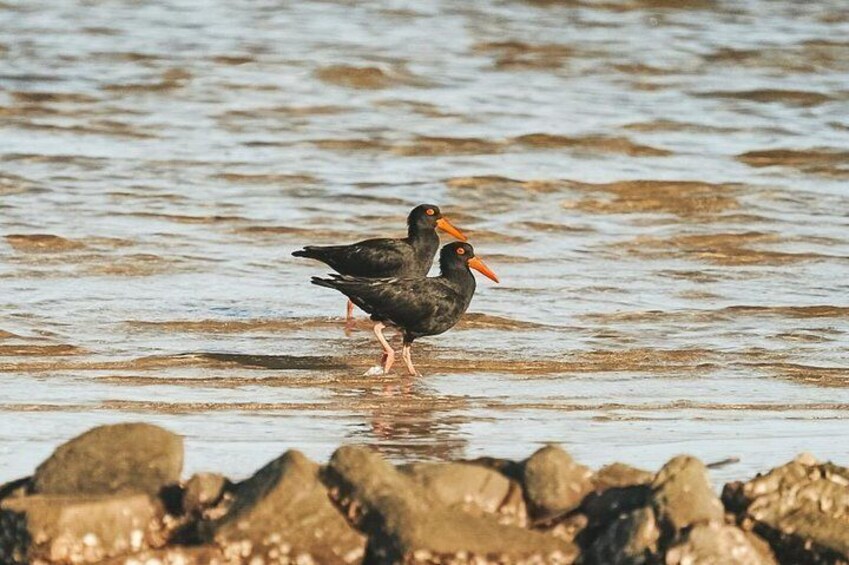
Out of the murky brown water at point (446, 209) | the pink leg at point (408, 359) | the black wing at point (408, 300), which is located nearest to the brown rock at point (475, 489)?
the murky brown water at point (446, 209)

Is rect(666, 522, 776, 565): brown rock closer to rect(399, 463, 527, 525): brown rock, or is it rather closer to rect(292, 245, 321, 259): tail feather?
rect(399, 463, 527, 525): brown rock

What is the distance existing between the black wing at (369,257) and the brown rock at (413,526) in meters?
5.22

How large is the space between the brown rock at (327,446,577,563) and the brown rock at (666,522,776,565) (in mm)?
360

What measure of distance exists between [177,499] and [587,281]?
655cm

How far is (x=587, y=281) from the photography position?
452 inches

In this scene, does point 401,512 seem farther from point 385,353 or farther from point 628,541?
point 385,353

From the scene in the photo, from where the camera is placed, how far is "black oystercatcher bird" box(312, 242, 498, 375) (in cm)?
912

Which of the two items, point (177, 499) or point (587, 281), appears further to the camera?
point (587, 281)

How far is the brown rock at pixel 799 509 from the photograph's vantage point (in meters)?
5.08

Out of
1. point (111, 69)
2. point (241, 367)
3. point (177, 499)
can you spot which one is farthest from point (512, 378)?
point (111, 69)

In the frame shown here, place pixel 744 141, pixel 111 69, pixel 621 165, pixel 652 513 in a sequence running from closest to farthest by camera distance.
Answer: pixel 652 513 → pixel 621 165 → pixel 744 141 → pixel 111 69

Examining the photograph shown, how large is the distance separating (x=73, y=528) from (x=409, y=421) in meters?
2.81

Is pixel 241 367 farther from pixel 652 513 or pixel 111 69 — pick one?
pixel 111 69

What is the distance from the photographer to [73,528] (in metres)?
4.88
